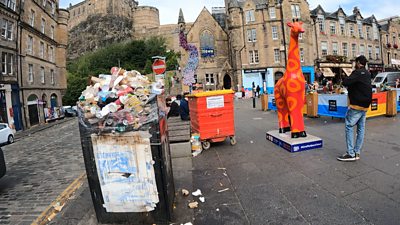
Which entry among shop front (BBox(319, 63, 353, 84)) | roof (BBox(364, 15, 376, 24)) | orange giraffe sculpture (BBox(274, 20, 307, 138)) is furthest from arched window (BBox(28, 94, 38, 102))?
roof (BBox(364, 15, 376, 24))

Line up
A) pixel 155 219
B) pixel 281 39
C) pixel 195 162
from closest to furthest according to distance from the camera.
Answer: pixel 155 219
pixel 195 162
pixel 281 39

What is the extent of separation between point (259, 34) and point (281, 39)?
10.0ft

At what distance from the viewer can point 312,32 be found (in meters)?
36.5

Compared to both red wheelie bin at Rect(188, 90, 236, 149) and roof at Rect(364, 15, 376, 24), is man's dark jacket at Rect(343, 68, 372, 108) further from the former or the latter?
roof at Rect(364, 15, 376, 24)

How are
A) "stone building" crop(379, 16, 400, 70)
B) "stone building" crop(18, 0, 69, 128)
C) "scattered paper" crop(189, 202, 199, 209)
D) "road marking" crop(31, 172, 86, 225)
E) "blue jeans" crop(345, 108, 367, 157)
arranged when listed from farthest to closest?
"stone building" crop(379, 16, 400, 70) < "stone building" crop(18, 0, 69, 128) < "blue jeans" crop(345, 108, 367, 157) < "road marking" crop(31, 172, 86, 225) < "scattered paper" crop(189, 202, 199, 209)

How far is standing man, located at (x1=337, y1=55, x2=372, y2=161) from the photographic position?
487 centimetres

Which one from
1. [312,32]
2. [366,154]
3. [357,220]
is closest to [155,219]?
[357,220]

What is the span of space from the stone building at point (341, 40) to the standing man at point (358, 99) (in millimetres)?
34052

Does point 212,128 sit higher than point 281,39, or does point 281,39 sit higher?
point 281,39

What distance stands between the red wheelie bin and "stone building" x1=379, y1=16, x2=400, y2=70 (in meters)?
48.8

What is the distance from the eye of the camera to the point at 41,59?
27906 mm

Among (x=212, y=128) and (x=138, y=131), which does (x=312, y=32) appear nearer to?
(x=212, y=128)

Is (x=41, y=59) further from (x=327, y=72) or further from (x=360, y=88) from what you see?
(x=327, y=72)

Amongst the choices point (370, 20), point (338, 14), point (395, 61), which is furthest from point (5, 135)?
point (395, 61)
